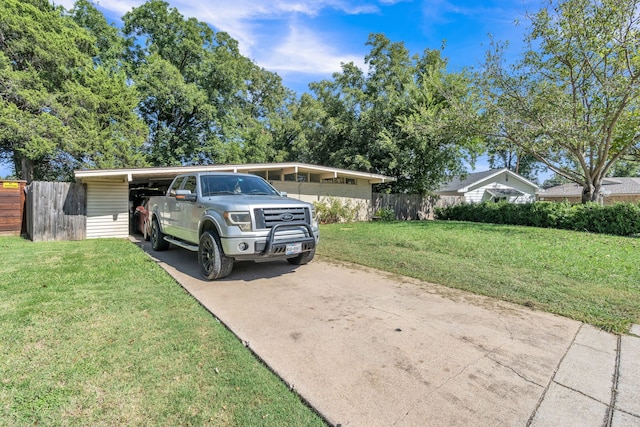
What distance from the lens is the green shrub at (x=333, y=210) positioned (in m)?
15.2

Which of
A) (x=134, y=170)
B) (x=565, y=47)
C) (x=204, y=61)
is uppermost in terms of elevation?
(x=204, y=61)

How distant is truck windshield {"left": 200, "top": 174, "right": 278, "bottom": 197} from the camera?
584 cm

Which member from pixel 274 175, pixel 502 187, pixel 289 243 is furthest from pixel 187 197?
pixel 502 187

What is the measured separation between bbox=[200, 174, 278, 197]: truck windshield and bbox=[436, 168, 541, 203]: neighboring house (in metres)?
20.5

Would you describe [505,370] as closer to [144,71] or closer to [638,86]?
[638,86]

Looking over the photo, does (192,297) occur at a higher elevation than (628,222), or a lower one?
lower

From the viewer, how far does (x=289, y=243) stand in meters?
4.93

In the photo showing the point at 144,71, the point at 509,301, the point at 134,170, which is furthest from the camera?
the point at 144,71

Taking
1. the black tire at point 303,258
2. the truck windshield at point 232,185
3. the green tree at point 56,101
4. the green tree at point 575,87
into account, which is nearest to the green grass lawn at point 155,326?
the black tire at point 303,258

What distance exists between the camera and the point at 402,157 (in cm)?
1750

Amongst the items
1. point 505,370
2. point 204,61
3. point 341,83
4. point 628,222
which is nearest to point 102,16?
point 204,61

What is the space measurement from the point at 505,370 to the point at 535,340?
2.72ft

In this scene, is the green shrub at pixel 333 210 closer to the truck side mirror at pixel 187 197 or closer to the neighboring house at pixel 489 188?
the truck side mirror at pixel 187 197

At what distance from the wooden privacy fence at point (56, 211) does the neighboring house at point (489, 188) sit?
2220cm
